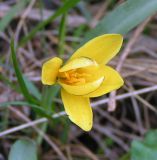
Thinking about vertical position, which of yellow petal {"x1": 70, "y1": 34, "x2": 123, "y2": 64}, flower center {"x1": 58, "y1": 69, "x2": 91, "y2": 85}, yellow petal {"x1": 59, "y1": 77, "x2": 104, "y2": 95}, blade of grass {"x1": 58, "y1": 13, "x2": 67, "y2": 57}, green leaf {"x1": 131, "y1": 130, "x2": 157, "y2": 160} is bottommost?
green leaf {"x1": 131, "y1": 130, "x2": 157, "y2": 160}

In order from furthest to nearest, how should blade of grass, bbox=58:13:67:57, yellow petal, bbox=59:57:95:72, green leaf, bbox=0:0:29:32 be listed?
green leaf, bbox=0:0:29:32, blade of grass, bbox=58:13:67:57, yellow petal, bbox=59:57:95:72

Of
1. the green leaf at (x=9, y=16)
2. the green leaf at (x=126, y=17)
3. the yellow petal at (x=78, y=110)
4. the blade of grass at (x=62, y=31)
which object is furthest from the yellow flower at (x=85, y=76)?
the green leaf at (x=9, y=16)

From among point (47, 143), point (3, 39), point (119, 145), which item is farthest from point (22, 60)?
point (119, 145)

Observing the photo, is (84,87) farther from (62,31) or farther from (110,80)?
(62,31)

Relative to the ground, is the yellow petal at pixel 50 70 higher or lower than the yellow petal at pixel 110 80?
higher

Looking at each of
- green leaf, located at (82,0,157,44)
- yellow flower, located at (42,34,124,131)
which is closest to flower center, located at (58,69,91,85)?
yellow flower, located at (42,34,124,131)

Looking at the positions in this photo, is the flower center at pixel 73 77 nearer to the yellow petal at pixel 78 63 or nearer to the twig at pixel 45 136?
the yellow petal at pixel 78 63

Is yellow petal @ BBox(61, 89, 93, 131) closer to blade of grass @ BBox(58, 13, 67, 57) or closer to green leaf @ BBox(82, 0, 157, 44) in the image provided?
green leaf @ BBox(82, 0, 157, 44)
